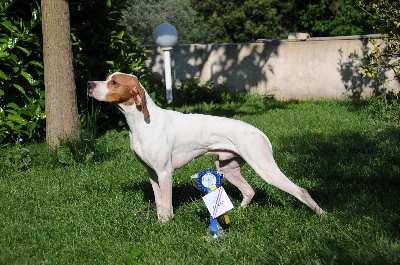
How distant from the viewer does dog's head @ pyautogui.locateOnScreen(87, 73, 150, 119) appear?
4.77 m

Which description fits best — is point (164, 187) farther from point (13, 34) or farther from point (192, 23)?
point (192, 23)

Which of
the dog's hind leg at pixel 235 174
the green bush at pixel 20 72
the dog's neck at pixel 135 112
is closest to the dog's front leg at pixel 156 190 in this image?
the dog's neck at pixel 135 112

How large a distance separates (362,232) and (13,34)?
19.0ft

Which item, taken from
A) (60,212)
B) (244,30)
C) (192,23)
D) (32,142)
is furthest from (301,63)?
(244,30)

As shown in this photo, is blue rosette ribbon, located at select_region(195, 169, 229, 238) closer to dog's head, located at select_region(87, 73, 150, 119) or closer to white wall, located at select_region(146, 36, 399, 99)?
dog's head, located at select_region(87, 73, 150, 119)

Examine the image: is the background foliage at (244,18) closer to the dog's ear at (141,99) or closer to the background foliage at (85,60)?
the background foliage at (85,60)

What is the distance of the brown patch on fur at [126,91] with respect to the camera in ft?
15.7

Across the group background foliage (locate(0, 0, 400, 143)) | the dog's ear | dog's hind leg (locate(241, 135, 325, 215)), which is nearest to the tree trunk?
background foliage (locate(0, 0, 400, 143))

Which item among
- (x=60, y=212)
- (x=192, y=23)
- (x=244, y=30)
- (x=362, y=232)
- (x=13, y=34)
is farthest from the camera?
(x=244, y=30)

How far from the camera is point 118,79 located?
481 centimetres

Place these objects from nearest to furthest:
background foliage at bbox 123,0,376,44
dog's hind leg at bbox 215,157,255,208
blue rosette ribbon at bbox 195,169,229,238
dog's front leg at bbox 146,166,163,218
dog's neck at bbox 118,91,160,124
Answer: blue rosette ribbon at bbox 195,169,229,238
dog's neck at bbox 118,91,160,124
dog's front leg at bbox 146,166,163,218
dog's hind leg at bbox 215,157,255,208
background foliage at bbox 123,0,376,44

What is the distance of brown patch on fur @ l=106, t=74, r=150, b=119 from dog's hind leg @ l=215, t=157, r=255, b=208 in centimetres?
96

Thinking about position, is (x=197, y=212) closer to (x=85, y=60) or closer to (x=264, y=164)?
(x=264, y=164)

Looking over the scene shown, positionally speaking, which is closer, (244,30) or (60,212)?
(60,212)
